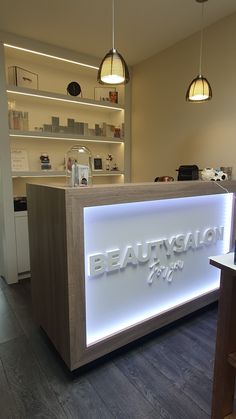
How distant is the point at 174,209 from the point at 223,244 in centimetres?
86

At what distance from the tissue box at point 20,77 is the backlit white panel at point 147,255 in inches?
91.2

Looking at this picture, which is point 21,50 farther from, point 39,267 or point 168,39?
point 39,267

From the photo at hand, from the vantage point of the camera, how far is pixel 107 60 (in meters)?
1.90

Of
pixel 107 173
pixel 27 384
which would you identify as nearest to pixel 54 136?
pixel 107 173

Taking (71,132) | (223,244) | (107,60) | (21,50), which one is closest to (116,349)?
(223,244)

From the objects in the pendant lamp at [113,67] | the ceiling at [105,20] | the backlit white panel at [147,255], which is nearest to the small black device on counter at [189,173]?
the backlit white panel at [147,255]

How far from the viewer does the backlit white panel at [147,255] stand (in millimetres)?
1701

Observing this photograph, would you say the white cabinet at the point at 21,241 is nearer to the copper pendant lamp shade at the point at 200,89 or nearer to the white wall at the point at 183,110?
the white wall at the point at 183,110

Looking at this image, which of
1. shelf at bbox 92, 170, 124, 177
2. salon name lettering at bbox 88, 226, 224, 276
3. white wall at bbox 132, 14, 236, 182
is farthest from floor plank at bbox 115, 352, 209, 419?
shelf at bbox 92, 170, 124, 177

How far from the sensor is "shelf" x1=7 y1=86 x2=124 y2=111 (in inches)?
119

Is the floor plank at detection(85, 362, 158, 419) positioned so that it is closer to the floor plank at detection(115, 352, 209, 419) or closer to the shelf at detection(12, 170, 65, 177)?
the floor plank at detection(115, 352, 209, 419)

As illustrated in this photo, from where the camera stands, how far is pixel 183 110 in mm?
3232

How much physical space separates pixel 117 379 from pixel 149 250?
0.87 metres

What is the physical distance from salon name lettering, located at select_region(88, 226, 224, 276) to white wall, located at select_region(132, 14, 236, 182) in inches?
33.6
